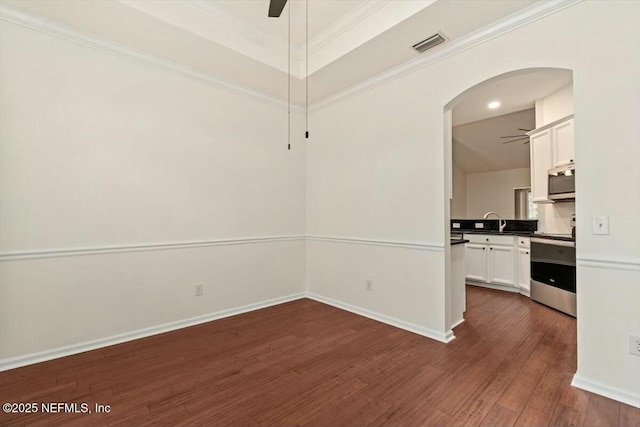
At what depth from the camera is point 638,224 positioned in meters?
1.88

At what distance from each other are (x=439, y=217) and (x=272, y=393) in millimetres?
2116

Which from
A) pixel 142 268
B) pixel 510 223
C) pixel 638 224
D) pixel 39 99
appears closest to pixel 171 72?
pixel 39 99

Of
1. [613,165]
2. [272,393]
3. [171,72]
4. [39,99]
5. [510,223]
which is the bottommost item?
[272,393]

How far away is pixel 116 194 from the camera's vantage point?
9.27 feet

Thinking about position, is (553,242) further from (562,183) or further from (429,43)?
(429,43)

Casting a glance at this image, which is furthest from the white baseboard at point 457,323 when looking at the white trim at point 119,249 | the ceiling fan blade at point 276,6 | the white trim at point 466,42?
the ceiling fan blade at point 276,6

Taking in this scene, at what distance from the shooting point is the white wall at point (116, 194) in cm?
239

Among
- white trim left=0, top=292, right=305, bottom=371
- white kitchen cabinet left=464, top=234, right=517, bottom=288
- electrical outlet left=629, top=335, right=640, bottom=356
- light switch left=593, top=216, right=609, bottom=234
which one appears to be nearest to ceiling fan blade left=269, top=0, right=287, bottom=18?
light switch left=593, top=216, right=609, bottom=234

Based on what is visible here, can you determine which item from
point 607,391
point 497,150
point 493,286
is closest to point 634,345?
point 607,391

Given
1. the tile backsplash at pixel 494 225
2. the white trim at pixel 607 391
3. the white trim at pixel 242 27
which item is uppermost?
the white trim at pixel 242 27

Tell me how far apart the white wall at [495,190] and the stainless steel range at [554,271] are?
3.14m

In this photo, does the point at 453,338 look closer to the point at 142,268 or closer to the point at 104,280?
the point at 142,268

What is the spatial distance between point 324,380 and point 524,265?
380 centimetres

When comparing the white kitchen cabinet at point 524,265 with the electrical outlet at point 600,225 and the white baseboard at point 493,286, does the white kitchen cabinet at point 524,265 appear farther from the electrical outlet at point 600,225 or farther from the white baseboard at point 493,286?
the electrical outlet at point 600,225
